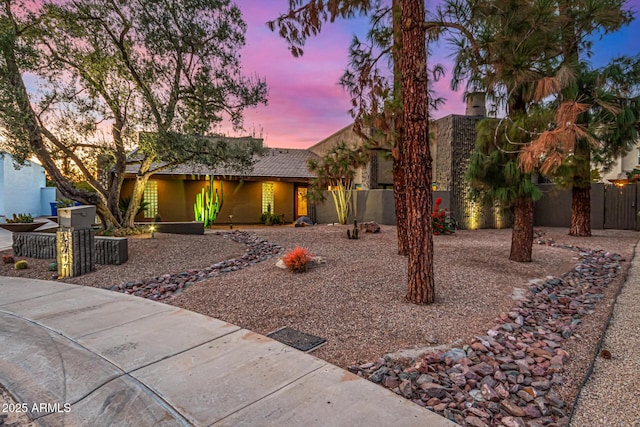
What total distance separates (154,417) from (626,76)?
12886mm

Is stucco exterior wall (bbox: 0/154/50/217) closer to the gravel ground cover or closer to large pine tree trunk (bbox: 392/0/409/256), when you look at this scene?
the gravel ground cover

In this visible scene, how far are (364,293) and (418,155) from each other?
2.04 m

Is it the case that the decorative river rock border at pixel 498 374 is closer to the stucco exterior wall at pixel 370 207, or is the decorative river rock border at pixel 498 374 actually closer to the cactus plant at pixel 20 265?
the cactus plant at pixel 20 265

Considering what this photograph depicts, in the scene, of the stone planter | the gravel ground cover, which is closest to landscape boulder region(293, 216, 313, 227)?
the gravel ground cover

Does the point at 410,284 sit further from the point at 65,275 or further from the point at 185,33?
the point at 185,33

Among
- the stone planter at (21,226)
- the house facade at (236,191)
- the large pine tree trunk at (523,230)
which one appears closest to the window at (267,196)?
the house facade at (236,191)

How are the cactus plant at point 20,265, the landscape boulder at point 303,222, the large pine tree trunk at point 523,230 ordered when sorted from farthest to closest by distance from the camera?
the landscape boulder at point 303,222 → the large pine tree trunk at point 523,230 → the cactus plant at point 20,265

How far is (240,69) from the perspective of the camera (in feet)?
30.6

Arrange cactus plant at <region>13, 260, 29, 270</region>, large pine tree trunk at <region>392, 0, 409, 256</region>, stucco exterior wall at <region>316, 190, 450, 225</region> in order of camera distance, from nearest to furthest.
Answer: cactus plant at <region>13, 260, 29, 270</region>, large pine tree trunk at <region>392, 0, 409, 256</region>, stucco exterior wall at <region>316, 190, 450, 225</region>

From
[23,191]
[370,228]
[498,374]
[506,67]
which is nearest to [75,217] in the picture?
[498,374]

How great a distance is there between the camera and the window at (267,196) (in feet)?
57.8

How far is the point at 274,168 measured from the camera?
17.5 m

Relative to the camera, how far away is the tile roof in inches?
600

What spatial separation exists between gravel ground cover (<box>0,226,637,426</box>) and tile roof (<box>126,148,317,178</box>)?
7.15m
